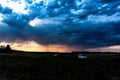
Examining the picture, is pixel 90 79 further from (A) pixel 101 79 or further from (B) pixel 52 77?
(B) pixel 52 77

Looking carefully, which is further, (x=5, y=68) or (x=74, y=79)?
(x=5, y=68)

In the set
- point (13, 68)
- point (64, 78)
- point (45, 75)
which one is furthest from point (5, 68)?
point (64, 78)

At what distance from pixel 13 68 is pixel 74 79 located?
14.2 meters

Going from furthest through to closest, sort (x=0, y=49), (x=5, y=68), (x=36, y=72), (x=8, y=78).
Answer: (x=0, y=49), (x=5, y=68), (x=36, y=72), (x=8, y=78)

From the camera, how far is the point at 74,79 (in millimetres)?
39656

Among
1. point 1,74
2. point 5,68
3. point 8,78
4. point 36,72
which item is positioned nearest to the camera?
point 8,78

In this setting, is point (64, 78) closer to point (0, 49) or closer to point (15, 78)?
point (15, 78)

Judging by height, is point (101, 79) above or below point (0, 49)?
below

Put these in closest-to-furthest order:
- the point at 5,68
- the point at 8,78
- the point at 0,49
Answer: the point at 8,78 → the point at 5,68 → the point at 0,49

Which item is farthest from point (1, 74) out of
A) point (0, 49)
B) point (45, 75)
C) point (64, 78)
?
point (0, 49)

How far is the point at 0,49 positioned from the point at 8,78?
10872cm

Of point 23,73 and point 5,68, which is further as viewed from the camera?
point 5,68

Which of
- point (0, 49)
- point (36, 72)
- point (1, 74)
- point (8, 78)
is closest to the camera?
point (8, 78)

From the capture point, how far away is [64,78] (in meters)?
40.6
